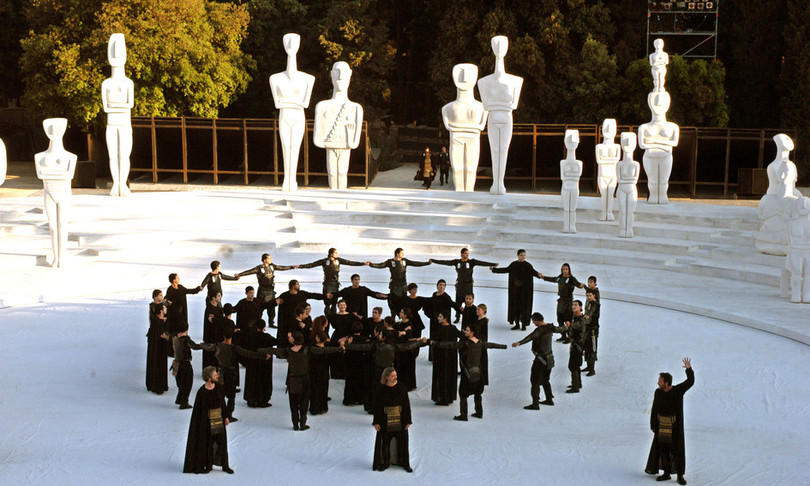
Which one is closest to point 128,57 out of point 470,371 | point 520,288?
point 520,288

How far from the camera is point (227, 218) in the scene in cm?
2422

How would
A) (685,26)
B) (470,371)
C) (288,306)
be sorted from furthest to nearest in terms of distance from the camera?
1. (685,26)
2. (288,306)
3. (470,371)

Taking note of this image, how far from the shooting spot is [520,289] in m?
16.8

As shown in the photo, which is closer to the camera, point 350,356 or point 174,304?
point 350,356

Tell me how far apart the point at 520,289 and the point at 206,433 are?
7225mm

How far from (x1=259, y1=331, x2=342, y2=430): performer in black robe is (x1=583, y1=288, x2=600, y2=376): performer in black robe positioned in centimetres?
391

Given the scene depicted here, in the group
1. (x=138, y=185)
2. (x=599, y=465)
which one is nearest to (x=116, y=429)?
(x=599, y=465)

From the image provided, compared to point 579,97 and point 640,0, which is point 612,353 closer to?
point 579,97

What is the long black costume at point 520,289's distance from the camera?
16719 mm

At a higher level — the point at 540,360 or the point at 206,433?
the point at 540,360

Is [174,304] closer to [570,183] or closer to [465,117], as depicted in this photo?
[570,183]

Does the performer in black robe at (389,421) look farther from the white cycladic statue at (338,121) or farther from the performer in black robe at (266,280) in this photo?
the white cycladic statue at (338,121)

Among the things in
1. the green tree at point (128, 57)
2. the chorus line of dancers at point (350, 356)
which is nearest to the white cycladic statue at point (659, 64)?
the chorus line of dancers at point (350, 356)

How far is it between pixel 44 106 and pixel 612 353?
1019 inches
